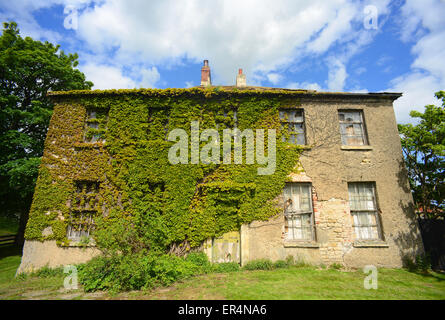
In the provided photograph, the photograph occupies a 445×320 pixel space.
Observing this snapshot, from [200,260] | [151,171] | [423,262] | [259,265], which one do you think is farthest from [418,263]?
[151,171]

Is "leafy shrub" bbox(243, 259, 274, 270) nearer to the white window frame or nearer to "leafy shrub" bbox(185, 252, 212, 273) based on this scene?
the white window frame

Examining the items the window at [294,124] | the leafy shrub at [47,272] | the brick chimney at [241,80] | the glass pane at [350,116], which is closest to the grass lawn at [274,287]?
the leafy shrub at [47,272]

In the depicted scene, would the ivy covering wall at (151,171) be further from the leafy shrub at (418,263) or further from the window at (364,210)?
the leafy shrub at (418,263)

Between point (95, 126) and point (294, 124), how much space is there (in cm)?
961

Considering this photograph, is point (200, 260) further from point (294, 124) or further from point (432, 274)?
point (432, 274)

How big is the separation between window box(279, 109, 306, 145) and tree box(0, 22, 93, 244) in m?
12.6

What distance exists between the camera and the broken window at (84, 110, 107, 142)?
909cm

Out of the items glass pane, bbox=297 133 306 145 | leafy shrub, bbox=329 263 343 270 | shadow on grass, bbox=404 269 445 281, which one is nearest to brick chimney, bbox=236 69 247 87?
glass pane, bbox=297 133 306 145

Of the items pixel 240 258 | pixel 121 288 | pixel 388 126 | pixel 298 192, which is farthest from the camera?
pixel 388 126

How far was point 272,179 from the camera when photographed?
8.22m
